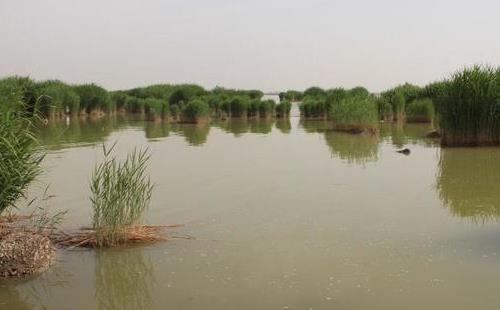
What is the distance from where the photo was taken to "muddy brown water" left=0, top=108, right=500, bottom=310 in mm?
5008

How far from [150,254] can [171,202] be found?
2.84 m

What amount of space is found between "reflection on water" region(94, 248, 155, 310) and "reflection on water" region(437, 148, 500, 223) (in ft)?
14.5

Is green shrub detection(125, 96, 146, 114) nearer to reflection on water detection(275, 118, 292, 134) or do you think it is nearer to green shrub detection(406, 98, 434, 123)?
reflection on water detection(275, 118, 292, 134)

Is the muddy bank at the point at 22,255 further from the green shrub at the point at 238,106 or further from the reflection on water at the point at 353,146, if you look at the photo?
the green shrub at the point at 238,106

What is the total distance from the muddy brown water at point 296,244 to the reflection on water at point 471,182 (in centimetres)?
2

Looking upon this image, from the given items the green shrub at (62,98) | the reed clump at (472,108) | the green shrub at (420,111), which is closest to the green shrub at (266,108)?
the green shrub at (420,111)

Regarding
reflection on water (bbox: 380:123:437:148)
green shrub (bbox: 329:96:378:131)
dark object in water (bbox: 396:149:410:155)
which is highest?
green shrub (bbox: 329:96:378:131)

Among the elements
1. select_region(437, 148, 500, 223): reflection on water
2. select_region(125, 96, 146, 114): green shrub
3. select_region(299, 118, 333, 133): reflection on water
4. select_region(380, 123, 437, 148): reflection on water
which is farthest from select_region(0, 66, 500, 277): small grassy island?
select_region(125, 96, 146, 114): green shrub

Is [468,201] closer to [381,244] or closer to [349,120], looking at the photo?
[381,244]

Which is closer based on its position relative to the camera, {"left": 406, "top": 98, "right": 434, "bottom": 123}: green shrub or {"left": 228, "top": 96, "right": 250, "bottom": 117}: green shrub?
{"left": 406, "top": 98, "right": 434, "bottom": 123}: green shrub

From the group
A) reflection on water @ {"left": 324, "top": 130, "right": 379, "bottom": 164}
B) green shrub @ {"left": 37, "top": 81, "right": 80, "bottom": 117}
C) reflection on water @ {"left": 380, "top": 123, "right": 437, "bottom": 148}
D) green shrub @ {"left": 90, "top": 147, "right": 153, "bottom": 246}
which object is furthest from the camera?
green shrub @ {"left": 37, "top": 81, "right": 80, "bottom": 117}

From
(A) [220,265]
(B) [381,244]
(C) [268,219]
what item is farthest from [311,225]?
(A) [220,265]

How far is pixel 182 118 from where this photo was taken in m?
32.8

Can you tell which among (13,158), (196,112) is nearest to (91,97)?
(196,112)
